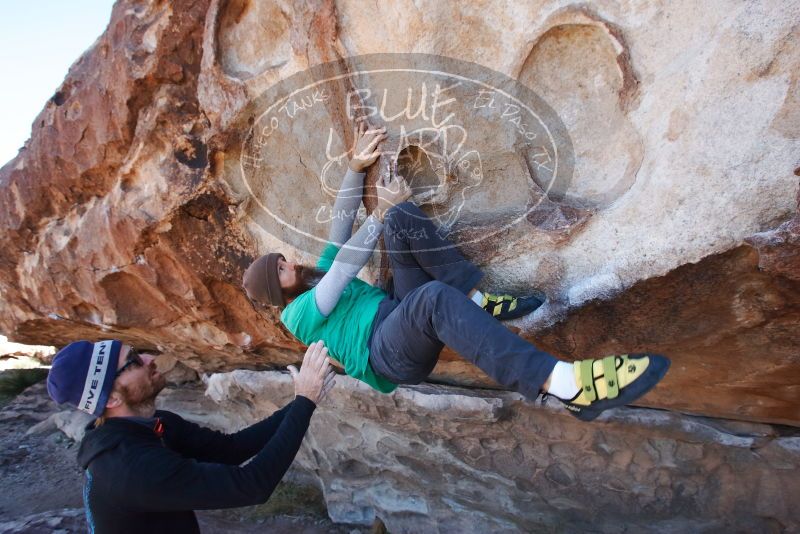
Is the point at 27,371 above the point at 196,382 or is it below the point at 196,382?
below

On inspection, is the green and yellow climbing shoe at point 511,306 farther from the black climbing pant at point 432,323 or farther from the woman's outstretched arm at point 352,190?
the woman's outstretched arm at point 352,190

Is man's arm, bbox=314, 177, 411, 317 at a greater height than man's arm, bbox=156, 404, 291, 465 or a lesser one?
greater

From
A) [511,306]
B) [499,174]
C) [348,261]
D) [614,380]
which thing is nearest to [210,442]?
[348,261]

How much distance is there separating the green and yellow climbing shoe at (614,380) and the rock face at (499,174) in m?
0.51

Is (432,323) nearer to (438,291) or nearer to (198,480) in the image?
(438,291)

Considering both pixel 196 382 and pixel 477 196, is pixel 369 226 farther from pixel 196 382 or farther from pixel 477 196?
pixel 196 382

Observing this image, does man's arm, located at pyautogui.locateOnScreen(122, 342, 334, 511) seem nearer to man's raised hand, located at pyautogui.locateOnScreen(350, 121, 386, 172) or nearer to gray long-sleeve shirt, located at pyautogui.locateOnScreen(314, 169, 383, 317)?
gray long-sleeve shirt, located at pyautogui.locateOnScreen(314, 169, 383, 317)

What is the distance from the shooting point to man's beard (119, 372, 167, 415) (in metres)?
1.89

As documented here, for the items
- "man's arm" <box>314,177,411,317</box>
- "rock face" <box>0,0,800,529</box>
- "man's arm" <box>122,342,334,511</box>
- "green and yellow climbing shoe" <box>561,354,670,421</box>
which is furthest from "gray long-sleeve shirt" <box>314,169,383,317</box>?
"green and yellow climbing shoe" <box>561,354,670,421</box>

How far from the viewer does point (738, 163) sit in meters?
1.79

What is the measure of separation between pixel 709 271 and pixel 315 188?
1.80m

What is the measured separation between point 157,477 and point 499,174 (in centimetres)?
176

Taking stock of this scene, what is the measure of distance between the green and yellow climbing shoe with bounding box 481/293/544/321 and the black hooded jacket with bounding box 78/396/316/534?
814 mm

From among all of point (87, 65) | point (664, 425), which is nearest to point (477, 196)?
point (664, 425)
